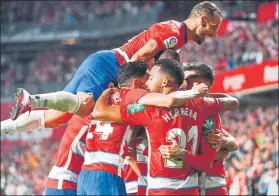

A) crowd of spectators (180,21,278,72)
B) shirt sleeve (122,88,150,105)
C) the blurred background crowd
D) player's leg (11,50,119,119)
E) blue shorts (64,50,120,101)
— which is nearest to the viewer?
shirt sleeve (122,88,150,105)

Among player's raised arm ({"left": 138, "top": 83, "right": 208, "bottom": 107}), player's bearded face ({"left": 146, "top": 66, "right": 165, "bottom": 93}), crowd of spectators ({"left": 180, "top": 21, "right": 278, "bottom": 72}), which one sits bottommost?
player's raised arm ({"left": 138, "top": 83, "right": 208, "bottom": 107})

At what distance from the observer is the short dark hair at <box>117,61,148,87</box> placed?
24.4 feet

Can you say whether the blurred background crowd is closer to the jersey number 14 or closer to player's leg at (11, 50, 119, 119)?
player's leg at (11, 50, 119, 119)

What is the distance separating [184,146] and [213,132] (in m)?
0.52

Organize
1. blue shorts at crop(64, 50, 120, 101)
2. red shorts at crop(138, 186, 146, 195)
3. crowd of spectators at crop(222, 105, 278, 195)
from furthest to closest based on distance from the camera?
crowd of spectators at crop(222, 105, 278, 195) → blue shorts at crop(64, 50, 120, 101) → red shorts at crop(138, 186, 146, 195)

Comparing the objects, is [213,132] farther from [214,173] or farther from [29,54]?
[29,54]

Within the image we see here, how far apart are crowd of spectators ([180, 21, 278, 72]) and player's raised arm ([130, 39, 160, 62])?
39.2 ft

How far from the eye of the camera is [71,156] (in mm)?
8172

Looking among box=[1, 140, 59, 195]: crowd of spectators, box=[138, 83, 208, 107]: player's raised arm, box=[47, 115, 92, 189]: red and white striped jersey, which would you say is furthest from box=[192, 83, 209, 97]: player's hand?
box=[1, 140, 59, 195]: crowd of spectators

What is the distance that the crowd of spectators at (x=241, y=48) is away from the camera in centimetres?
2016

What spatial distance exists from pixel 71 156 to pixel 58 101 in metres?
0.99

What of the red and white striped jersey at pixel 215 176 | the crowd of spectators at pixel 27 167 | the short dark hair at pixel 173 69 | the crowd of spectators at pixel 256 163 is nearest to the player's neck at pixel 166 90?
the short dark hair at pixel 173 69

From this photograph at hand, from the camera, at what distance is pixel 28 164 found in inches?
992

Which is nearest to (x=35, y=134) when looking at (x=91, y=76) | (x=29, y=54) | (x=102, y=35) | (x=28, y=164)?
(x=28, y=164)
